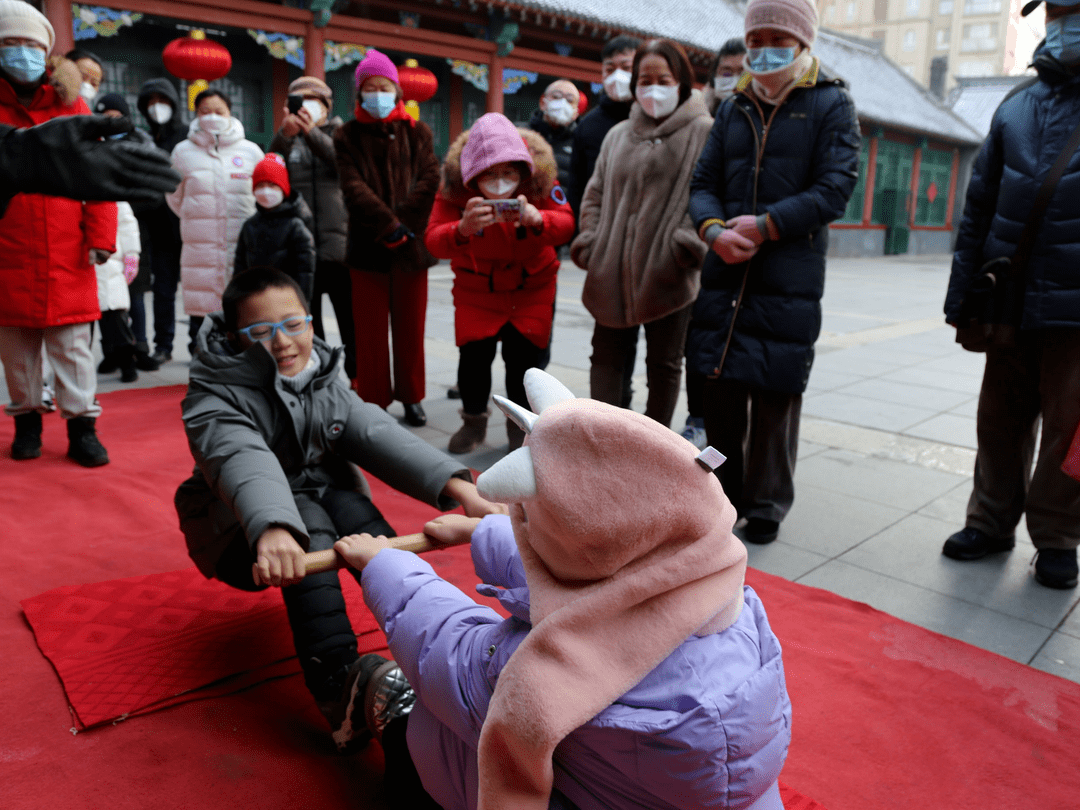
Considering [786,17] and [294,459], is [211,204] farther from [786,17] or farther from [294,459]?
[786,17]

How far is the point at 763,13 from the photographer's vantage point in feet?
9.50

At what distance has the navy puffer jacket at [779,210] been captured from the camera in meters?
2.94

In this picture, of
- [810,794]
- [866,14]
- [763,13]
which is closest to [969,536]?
[810,794]

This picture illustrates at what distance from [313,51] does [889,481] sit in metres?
9.85

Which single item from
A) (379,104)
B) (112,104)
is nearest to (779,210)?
(379,104)

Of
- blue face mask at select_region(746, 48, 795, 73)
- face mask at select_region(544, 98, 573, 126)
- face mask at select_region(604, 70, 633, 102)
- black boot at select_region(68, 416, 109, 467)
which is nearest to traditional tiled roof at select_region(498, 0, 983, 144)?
face mask at select_region(544, 98, 573, 126)

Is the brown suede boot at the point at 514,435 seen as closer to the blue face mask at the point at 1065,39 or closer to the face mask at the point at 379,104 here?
the face mask at the point at 379,104

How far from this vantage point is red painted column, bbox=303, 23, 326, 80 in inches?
441

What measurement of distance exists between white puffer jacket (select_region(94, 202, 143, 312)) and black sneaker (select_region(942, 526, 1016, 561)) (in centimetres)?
431

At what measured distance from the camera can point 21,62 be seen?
11.0ft

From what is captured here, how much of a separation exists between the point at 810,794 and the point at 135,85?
12188 millimetres

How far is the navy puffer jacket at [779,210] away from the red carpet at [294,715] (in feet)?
2.56

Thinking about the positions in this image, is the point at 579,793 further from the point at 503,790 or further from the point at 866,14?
the point at 866,14

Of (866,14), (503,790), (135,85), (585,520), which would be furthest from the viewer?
(866,14)
